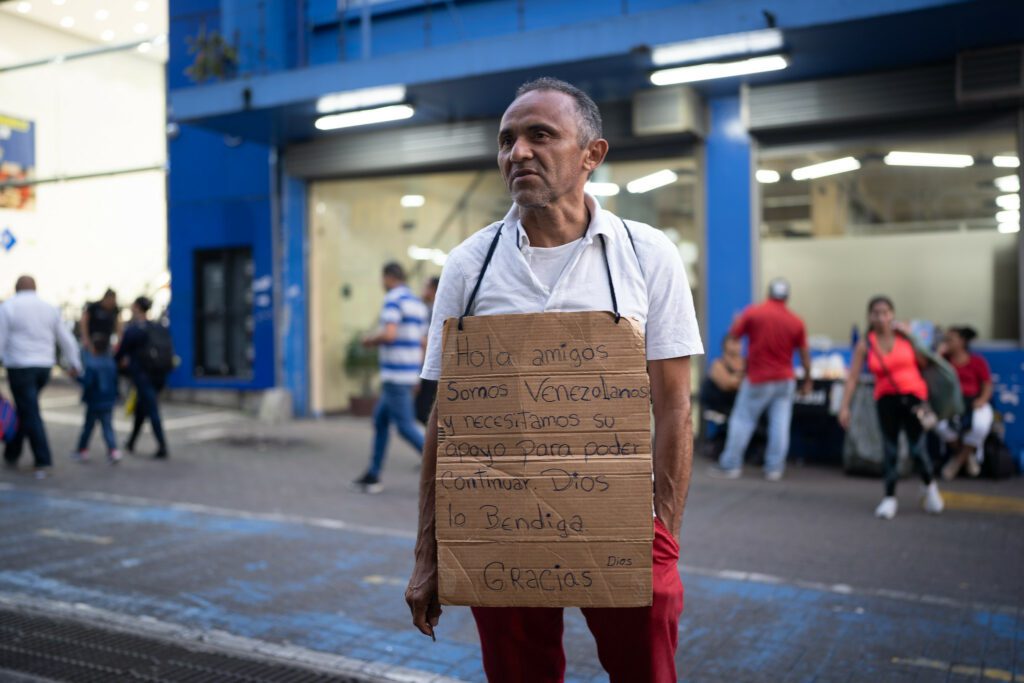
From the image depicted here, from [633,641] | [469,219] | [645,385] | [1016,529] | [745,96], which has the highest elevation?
[745,96]

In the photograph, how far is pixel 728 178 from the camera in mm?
10703

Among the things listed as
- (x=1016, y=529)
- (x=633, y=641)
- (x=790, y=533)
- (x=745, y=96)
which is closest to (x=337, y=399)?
(x=745, y=96)

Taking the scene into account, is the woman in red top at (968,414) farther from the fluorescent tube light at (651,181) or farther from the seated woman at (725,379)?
the fluorescent tube light at (651,181)

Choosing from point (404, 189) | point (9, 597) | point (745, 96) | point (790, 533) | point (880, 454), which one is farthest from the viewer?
point (404, 189)

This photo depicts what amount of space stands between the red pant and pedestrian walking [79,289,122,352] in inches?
345

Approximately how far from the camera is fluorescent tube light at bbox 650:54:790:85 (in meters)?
9.46

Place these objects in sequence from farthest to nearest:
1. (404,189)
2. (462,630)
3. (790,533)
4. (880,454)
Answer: (404,189)
(880,454)
(790,533)
(462,630)

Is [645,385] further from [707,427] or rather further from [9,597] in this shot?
[707,427]

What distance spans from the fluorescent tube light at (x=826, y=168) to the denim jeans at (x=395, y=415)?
526cm

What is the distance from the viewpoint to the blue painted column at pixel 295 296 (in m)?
14.0

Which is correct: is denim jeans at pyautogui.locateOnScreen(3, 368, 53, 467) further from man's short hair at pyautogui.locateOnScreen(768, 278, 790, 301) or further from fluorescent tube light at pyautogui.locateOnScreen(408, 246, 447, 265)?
man's short hair at pyautogui.locateOnScreen(768, 278, 790, 301)

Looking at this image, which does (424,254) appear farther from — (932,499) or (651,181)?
(932,499)

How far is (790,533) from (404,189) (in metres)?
9.10

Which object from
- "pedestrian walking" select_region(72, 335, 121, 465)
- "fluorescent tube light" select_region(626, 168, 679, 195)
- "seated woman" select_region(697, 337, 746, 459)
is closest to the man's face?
"seated woman" select_region(697, 337, 746, 459)
